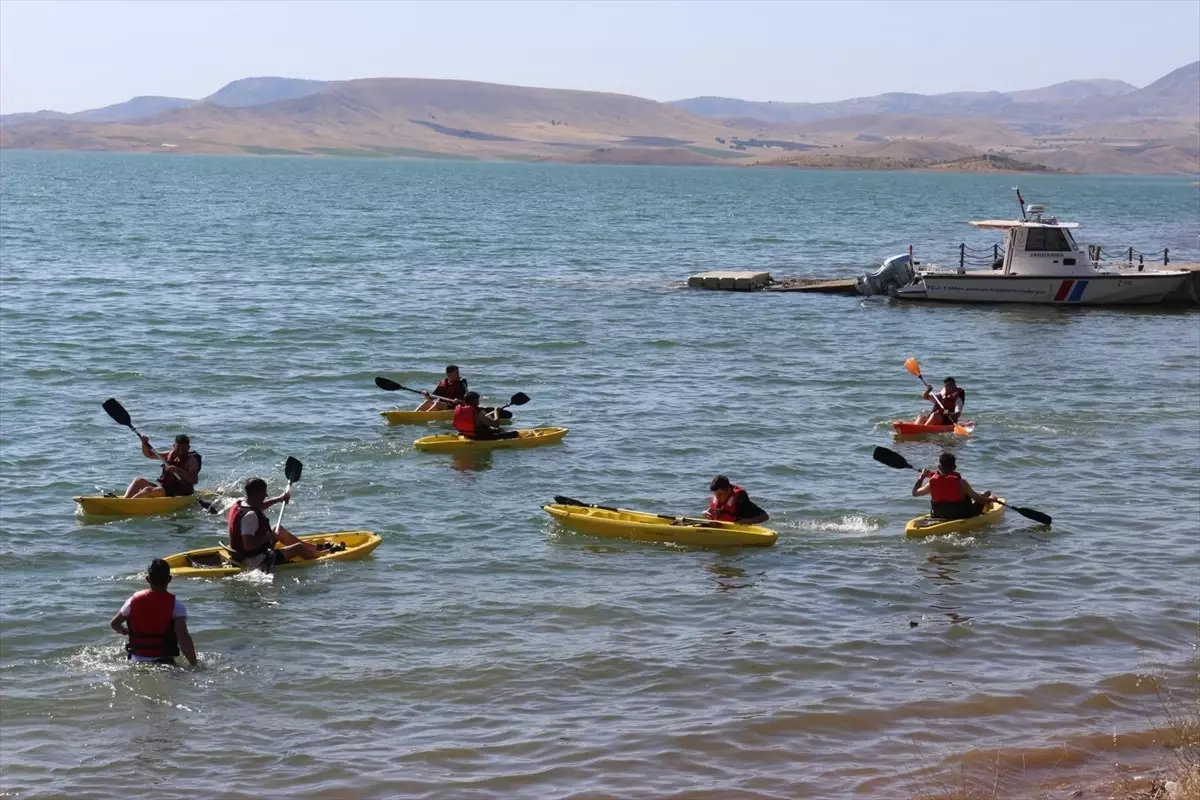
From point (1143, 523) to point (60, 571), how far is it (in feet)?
49.1

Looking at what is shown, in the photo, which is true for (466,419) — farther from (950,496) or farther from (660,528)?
(950,496)

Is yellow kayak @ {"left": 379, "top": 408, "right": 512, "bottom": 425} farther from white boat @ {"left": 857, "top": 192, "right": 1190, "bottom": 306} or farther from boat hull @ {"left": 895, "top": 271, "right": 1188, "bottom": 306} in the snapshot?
boat hull @ {"left": 895, "top": 271, "right": 1188, "bottom": 306}

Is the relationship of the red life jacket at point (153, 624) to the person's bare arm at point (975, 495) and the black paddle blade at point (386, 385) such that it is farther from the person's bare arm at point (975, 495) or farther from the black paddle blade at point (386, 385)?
the black paddle blade at point (386, 385)

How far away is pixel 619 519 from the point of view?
20.7 m

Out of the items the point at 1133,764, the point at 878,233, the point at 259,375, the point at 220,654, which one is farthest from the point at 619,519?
the point at 878,233

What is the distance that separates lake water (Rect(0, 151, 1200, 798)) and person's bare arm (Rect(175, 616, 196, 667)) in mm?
253

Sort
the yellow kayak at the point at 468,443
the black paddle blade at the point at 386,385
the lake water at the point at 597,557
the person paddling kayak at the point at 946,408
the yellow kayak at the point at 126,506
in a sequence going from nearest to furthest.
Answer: the lake water at the point at 597,557 → the yellow kayak at the point at 126,506 → the yellow kayak at the point at 468,443 → the person paddling kayak at the point at 946,408 → the black paddle blade at the point at 386,385

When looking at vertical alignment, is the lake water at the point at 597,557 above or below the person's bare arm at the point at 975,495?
below

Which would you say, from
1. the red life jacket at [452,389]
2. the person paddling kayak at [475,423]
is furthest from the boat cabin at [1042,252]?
the person paddling kayak at [475,423]

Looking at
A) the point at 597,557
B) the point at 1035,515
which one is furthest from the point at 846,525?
the point at 597,557

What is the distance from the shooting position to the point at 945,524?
2062 centimetres

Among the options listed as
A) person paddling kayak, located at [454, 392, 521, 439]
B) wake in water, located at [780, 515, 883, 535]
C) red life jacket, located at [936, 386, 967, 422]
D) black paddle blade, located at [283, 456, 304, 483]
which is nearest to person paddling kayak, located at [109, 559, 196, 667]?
black paddle blade, located at [283, 456, 304, 483]

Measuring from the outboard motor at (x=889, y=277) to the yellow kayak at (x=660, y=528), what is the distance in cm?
3060

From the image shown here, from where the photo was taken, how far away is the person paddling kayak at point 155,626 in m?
15.1
